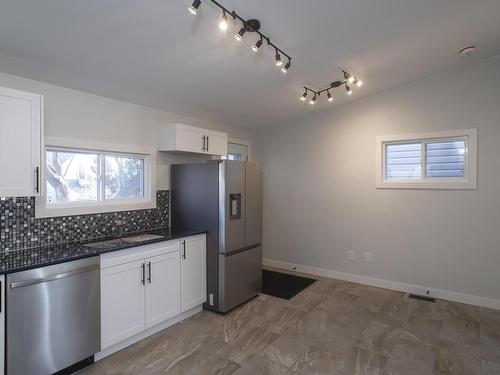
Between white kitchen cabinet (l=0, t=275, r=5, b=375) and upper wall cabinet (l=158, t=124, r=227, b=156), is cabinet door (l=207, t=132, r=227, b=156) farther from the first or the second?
white kitchen cabinet (l=0, t=275, r=5, b=375)

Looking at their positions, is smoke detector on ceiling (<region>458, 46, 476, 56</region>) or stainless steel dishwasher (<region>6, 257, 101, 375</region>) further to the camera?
smoke detector on ceiling (<region>458, 46, 476, 56</region>)

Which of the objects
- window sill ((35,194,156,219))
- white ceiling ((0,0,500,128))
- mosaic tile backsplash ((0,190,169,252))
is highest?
white ceiling ((0,0,500,128))

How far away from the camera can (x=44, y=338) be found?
2092 mm

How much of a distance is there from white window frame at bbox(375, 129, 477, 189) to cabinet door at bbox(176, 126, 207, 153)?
238cm

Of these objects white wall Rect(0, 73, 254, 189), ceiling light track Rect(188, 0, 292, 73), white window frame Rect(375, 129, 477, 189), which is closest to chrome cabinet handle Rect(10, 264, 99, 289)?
white wall Rect(0, 73, 254, 189)

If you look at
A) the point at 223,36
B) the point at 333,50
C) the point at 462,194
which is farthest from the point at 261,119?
the point at 462,194

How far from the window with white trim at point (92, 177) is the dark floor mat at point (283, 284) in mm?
2034

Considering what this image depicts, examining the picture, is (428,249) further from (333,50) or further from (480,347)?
(333,50)

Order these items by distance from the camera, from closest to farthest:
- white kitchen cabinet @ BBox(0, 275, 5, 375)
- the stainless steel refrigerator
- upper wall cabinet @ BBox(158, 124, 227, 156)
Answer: white kitchen cabinet @ BBox(0, 275, 5, 375) < the stainless steel refrigerator < upper wall cabinet @ BBox(158, 124, 227, 156)

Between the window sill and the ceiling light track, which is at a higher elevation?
the ceiling light track

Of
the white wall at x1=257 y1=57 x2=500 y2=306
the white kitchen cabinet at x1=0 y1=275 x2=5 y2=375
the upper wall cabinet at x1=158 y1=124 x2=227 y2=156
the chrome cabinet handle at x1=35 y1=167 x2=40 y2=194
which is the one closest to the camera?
the white kitchen cabinet at x1=0 y1=275 x2=5 y2=375

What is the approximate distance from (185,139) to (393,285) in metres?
3.30

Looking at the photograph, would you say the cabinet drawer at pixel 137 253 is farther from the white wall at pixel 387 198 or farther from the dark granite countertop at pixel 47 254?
the white wall at pixel 387 198

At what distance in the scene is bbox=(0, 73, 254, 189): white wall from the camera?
104 inches
